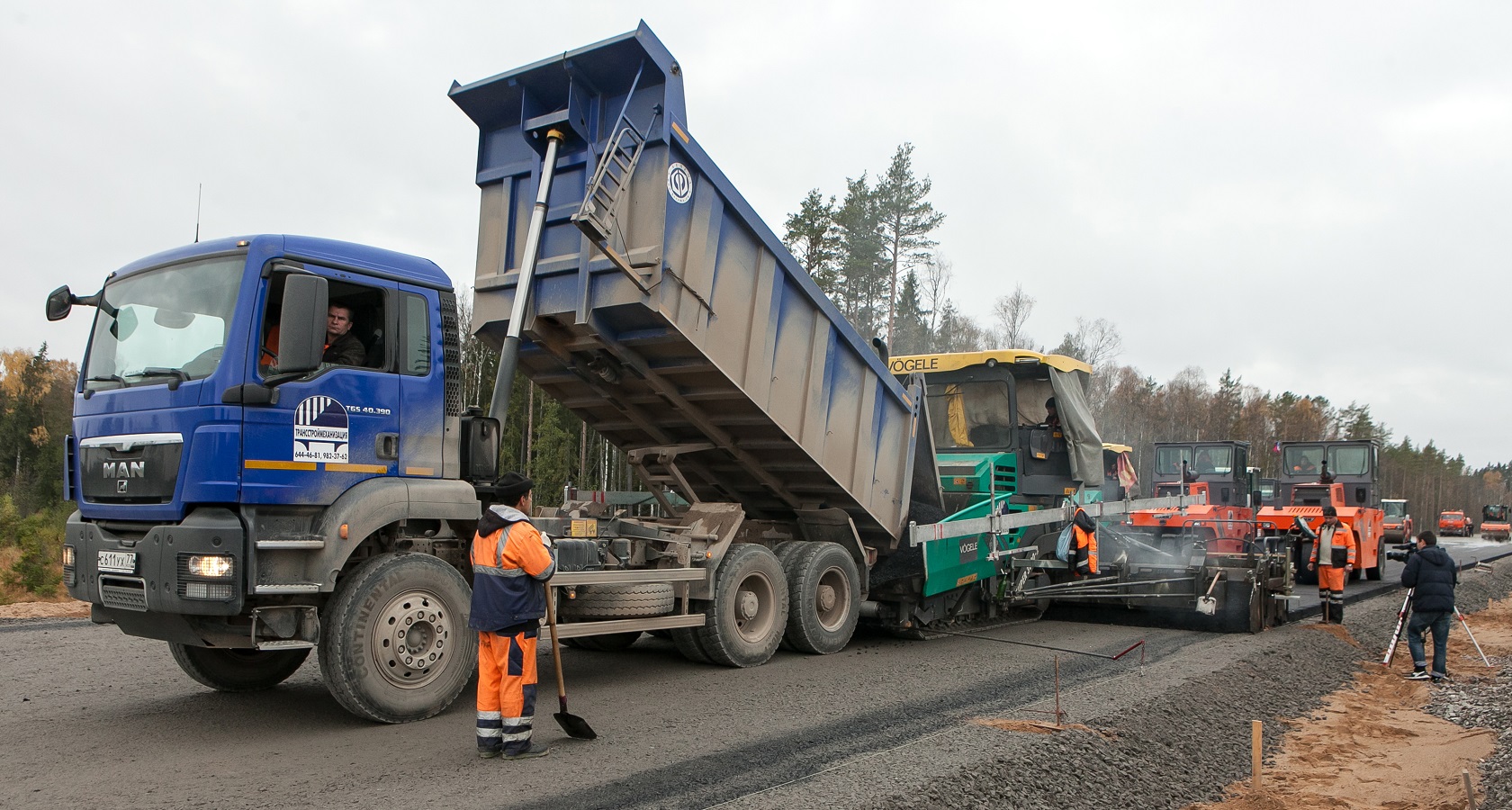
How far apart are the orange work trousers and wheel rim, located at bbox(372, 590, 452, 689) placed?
74 cm

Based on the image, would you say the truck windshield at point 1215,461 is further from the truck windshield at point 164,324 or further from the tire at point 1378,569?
the truck windshield at point 164,324

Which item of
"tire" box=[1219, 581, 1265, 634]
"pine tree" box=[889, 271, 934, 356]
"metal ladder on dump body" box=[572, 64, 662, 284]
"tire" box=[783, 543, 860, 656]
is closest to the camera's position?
"metal ladder on dump body" box=[572, 64, 662, 284]

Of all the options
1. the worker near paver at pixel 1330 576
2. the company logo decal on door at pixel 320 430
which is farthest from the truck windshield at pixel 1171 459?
the company logo decal on door at pixel 320 430

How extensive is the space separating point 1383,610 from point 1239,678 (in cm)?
759

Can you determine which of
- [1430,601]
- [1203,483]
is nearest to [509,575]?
[1430,601]

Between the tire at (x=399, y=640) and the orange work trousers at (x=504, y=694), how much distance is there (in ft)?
2.48

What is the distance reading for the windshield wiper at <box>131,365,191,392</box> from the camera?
5230 mm

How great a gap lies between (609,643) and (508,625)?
12.9 feet

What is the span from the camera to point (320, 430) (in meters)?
5.43

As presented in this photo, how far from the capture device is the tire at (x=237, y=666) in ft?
20.8

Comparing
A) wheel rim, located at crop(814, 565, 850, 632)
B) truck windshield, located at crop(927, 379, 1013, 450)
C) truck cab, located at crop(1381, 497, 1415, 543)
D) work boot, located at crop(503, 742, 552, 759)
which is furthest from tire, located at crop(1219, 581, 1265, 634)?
truck cab, located at crop(1381, 497, 1415, 543)

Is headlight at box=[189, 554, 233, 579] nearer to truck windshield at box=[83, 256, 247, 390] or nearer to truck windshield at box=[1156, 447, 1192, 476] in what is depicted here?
truck windshield at box=[83, 256, 247, 390]

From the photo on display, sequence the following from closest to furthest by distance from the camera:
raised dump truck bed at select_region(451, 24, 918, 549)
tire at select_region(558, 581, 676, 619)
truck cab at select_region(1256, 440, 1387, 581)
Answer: raised dump truck bed at select_region(451, 24, 918, 549) < tire at select_region(558, 581, 676, 619) < truck cab at select_region(1256, 440, 1387, 581)

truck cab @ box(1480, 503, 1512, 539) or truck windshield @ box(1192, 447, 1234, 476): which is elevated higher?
truck windshield @ box(1192, 447, 1234, 476)
